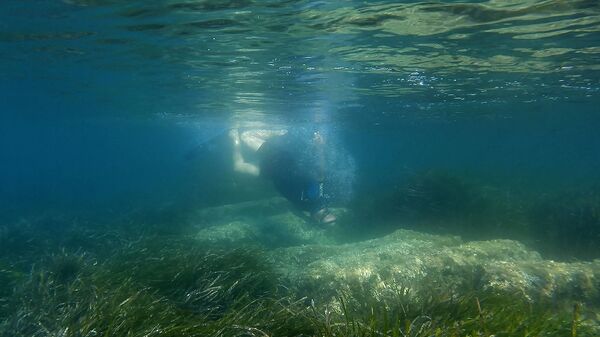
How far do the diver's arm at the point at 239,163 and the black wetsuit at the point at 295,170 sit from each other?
109 inches

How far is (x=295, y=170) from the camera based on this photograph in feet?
52.3

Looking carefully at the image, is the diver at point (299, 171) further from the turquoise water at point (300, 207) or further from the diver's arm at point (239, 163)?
the diver's arm at point (239, 163)

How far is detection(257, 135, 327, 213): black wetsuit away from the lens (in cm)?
1538

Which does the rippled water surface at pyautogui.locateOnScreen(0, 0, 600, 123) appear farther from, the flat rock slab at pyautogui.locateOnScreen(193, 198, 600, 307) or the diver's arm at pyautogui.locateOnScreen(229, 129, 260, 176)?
the flat rock slab at pyautogui.locateOnScreen(193, 198, 600, 307)

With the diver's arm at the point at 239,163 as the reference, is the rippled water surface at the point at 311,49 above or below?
above

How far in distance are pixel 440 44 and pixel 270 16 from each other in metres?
5.78

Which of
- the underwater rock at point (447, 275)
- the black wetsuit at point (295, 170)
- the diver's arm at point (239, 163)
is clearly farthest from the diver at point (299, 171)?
the underwater rock at point (447, 275)

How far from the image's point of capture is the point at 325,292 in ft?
29.2

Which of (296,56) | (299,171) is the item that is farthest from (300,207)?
(296,56)

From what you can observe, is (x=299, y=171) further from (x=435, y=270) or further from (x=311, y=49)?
(x=435, y=270)

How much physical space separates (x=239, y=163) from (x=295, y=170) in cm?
642

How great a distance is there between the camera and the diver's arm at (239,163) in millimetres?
21328

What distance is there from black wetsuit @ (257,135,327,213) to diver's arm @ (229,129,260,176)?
276 centimetres

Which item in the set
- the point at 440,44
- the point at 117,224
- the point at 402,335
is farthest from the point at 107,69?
the point at 402,335
